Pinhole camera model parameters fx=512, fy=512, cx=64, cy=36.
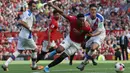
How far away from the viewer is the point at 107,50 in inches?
1291

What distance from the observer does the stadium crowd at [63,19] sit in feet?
108

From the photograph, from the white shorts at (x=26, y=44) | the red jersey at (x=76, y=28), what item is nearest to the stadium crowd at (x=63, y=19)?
the white shorts at (x=26, y=44)

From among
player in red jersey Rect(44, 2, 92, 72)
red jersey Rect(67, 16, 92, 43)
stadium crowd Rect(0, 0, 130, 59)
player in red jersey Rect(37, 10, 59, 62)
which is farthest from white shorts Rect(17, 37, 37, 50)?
stadium crowd Rect(0, 0, 130, 59)

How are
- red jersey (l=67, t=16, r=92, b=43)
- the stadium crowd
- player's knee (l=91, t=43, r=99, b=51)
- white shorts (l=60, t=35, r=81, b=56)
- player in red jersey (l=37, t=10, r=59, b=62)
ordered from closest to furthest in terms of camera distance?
white shorts (l=60, t=35, r=81, b=56), red jersey (l=67, t=16, r=92, b=43), player's knee (l=91, t=43, r=99, b=51), player in red jersey (l=37, t=10, r=59, b=62), the stadium crowd

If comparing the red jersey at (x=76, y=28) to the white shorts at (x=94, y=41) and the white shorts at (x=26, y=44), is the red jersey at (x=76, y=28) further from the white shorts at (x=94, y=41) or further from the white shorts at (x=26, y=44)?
the white shorts at (x=94, y=41)

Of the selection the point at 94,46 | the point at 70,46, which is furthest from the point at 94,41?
the point at 70,46

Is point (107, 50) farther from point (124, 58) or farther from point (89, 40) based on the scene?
point (89, 40)

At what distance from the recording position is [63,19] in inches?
1459

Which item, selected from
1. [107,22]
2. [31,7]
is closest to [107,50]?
[107,22]

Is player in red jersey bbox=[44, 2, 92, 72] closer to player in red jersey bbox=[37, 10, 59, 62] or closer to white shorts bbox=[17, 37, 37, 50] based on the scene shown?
white shorts bbox=[17, 37, 37, 50]

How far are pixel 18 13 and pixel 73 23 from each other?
76.0 ft

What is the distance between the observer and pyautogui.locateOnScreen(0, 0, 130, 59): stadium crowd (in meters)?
32.8

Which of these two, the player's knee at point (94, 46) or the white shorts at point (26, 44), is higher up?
the white shorts at point (26, 44)

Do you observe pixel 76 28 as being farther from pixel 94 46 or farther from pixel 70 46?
Result: pixel 94 46
